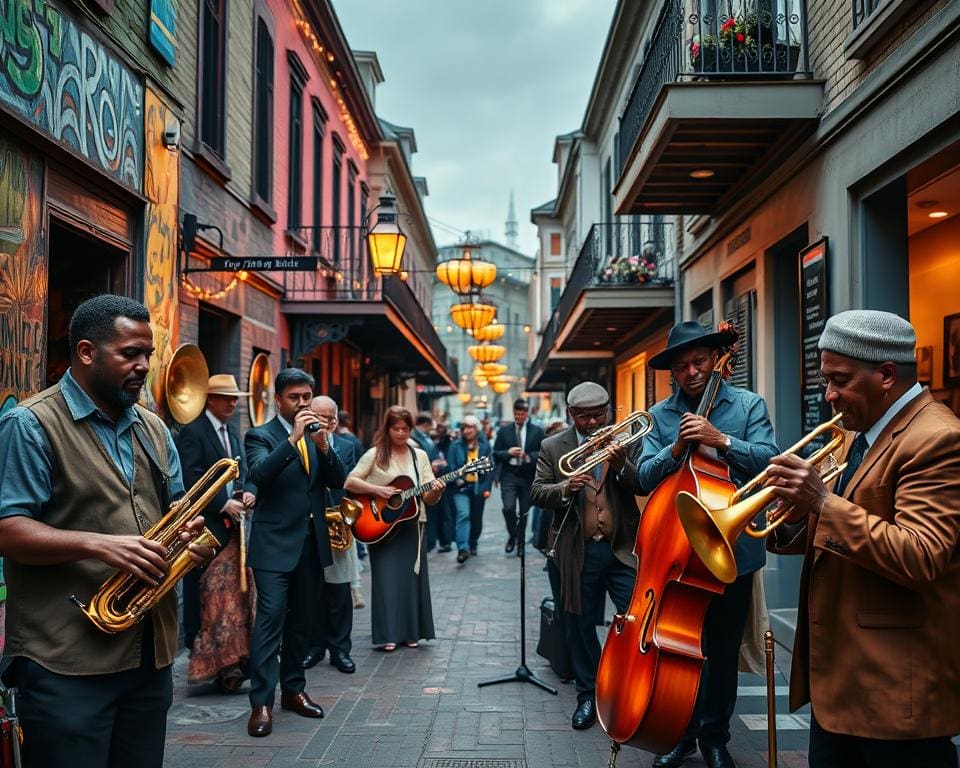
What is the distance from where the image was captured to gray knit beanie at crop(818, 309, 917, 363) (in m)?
2.91

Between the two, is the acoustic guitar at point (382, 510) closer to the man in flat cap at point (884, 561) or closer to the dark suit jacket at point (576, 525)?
the dark suit jacket at point (576, 525)

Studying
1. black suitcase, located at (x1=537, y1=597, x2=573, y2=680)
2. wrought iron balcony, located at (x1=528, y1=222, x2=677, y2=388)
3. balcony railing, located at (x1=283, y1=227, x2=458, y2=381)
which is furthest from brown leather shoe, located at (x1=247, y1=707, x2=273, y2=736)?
wrought iron balcony, located at (x1=528, y1=222, x2=677, y2=388)

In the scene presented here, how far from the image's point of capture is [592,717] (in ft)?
19.0

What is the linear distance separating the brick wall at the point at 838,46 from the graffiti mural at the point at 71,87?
5.62 m

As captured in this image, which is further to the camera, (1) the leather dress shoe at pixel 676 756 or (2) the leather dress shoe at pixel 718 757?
(1) the leather dress shoe at pixel 676 756

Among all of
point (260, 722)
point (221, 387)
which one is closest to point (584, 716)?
point (260, 722)

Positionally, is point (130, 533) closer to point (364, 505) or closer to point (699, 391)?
point (699, 391)

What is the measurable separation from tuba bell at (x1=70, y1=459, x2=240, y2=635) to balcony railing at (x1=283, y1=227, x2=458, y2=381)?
31.4ft

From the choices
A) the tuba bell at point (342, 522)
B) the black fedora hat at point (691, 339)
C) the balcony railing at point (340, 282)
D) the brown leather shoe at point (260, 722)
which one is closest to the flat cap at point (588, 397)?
the black fedora hat at point (691, 339)

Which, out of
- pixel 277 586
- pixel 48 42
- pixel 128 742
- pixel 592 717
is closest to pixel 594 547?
pixel 592 717

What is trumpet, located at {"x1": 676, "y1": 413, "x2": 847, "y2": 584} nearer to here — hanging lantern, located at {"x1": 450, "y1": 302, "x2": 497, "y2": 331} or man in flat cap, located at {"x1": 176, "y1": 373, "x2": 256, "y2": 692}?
man in flat cap, located at {"x1": 176, "y1": 373, "x2": 256, "y2": 692}

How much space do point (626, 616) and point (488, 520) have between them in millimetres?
17572

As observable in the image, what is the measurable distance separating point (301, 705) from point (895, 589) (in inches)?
163

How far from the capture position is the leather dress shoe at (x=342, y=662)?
7.20m
